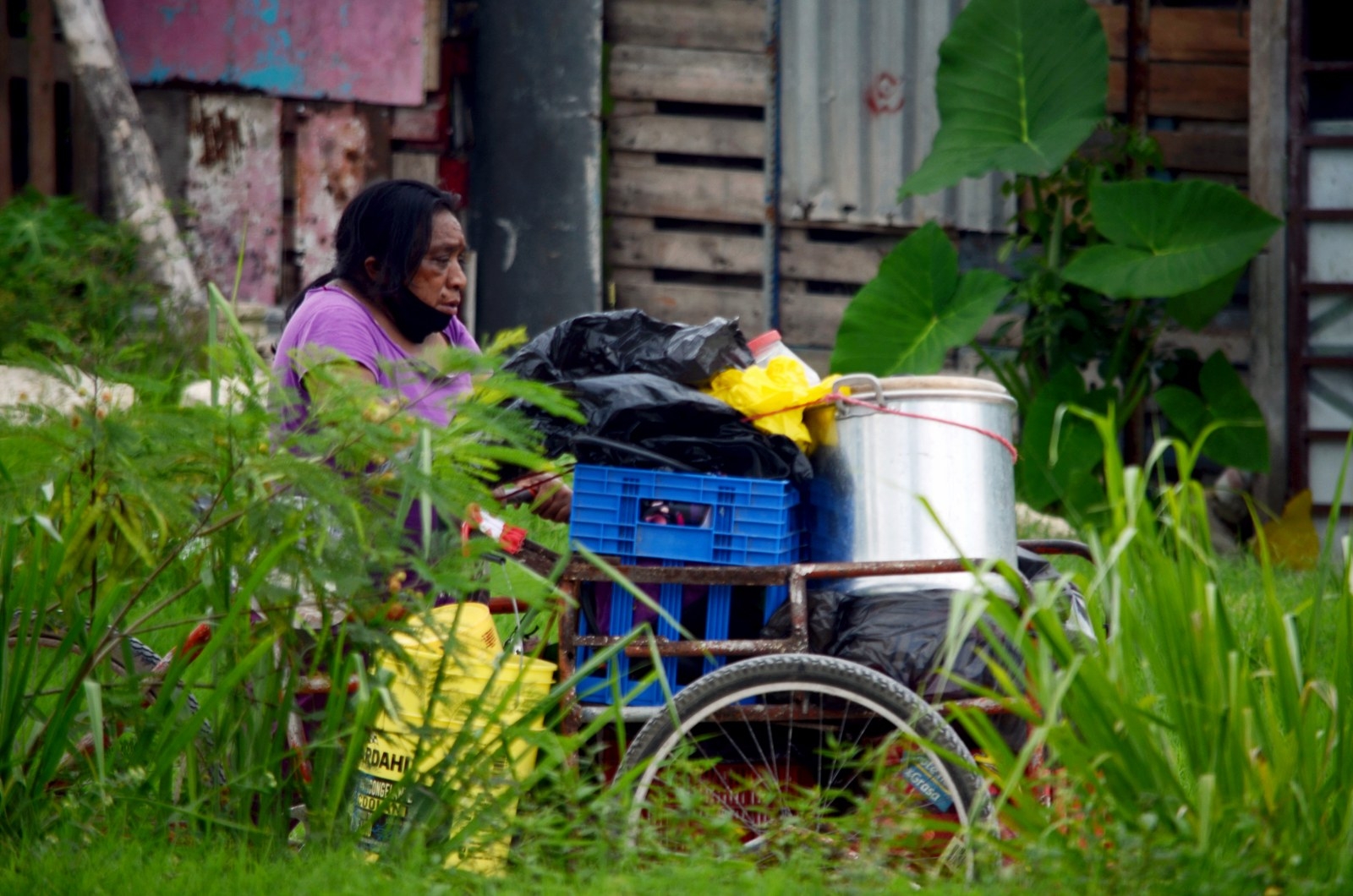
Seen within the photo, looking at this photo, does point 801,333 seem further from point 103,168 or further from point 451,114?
point 103,168

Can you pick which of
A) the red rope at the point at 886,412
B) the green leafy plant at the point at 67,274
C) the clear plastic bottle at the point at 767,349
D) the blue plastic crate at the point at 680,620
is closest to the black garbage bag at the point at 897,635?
the blue plastic crate at the point at 680,620

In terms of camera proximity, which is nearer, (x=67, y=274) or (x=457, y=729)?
(x=457, y=729)

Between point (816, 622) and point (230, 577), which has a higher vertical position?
point (230, 577)

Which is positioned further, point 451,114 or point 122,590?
point 451,114

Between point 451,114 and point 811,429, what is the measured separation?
4.93m

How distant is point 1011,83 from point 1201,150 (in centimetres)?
154

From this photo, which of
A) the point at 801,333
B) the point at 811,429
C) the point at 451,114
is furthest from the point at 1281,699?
the point at 451,114

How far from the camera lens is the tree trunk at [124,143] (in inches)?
265

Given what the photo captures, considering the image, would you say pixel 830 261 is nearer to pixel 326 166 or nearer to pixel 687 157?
pixel 687 157

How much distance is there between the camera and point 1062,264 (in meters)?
6.88

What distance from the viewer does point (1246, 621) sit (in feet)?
14.6

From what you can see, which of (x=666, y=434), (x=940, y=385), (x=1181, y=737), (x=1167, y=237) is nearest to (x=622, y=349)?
(x=666, y=434)

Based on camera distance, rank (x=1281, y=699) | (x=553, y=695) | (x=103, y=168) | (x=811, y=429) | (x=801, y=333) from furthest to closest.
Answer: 1. (x=801, y=333)
2. (x=103, y=168)
3. (x=811, y=429)
4. (x=553, y=695)
5. (x=1281, y=699)

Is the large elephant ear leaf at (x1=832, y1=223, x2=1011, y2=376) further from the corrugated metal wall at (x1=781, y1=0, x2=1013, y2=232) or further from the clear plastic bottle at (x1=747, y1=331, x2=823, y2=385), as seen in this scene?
the clear plastic bottle at (x1=747, y1=331, x2=823, y2=385)
